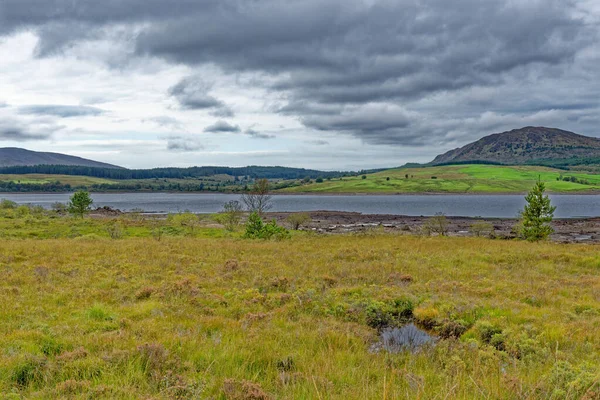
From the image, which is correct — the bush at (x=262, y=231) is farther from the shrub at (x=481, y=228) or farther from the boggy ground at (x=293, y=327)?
the shrub at (x=481, y=228)

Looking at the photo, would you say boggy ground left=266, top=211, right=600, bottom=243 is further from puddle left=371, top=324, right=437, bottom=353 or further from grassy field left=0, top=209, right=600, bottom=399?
puddle left=371, top=324, right=437, bottom=353

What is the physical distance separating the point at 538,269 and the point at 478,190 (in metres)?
199

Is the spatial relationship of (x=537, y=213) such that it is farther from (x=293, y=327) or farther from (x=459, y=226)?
(x=459, y=226)

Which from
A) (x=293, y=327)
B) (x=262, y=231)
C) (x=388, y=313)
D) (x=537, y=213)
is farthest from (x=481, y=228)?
(x=293, y=327)

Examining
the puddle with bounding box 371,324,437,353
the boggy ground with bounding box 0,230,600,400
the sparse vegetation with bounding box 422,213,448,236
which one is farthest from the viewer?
the sparse vegetation with bounding box 422,213,448,236

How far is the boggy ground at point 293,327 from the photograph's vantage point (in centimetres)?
540

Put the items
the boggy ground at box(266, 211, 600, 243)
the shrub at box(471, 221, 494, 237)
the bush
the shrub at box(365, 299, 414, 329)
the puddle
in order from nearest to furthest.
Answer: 1. the puddle
2. the shrub at box(365, 299, 414, 329)
3. the bush
4. the shrub at box(471, 221, 494, 237)
5. the boggy ground at box(266, 211, 600, 243)

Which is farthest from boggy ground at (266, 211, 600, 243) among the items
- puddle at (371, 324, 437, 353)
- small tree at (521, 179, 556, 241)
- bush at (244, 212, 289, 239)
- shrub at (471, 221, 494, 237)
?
puddle at (371, 324, 437, 353)

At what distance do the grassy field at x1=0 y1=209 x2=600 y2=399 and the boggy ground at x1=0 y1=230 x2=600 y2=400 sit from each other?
4 cm

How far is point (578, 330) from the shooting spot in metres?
8.38

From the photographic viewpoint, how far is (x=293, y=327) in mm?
8695

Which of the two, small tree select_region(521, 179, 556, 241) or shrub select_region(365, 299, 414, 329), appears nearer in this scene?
shrub select_region(365, 299, 414, 329)

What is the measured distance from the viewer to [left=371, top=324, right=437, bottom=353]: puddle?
7.71 metres

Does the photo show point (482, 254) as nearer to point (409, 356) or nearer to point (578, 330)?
point (578, 330)
